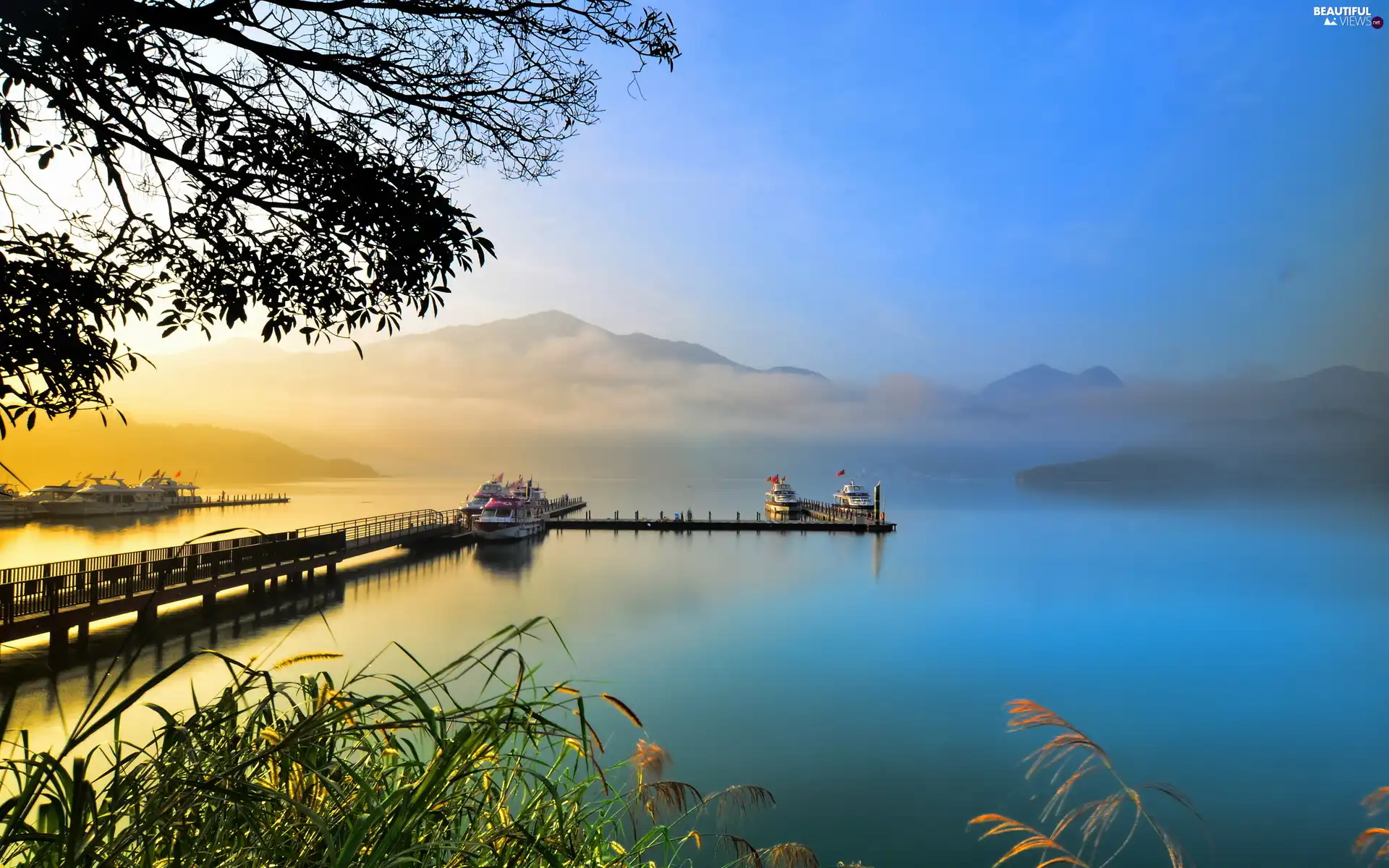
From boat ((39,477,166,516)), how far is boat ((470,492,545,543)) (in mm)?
38285

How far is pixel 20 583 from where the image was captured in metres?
12.3

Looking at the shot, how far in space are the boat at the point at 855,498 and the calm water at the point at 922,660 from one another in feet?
36.5

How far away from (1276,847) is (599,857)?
418 inches

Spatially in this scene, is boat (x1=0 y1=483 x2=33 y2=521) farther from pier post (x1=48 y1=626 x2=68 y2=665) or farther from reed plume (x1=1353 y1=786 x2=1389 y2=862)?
reed plume (x1=1353 y1=786 x2=1389 y2=862)

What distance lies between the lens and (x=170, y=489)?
62875 mm

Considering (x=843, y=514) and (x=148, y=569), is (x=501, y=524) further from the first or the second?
(x=843, y=514)

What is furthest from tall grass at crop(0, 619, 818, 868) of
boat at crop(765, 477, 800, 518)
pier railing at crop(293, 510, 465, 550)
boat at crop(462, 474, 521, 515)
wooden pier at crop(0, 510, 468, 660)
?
boat at crop(765, 477, 800, 518)

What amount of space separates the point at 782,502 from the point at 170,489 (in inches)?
2050

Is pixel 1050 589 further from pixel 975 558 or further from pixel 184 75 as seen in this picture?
pixel 184 75

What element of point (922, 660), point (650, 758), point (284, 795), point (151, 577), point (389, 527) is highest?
point (284, 795)

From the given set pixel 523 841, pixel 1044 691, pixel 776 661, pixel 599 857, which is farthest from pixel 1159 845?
pixel 523 841

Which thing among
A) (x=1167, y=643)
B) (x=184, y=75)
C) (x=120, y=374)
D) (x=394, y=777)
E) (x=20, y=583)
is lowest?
(x=1167, y=643)

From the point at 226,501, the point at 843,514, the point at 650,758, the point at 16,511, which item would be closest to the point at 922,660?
the point at 650,758

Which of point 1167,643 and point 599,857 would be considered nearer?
point 599,857
